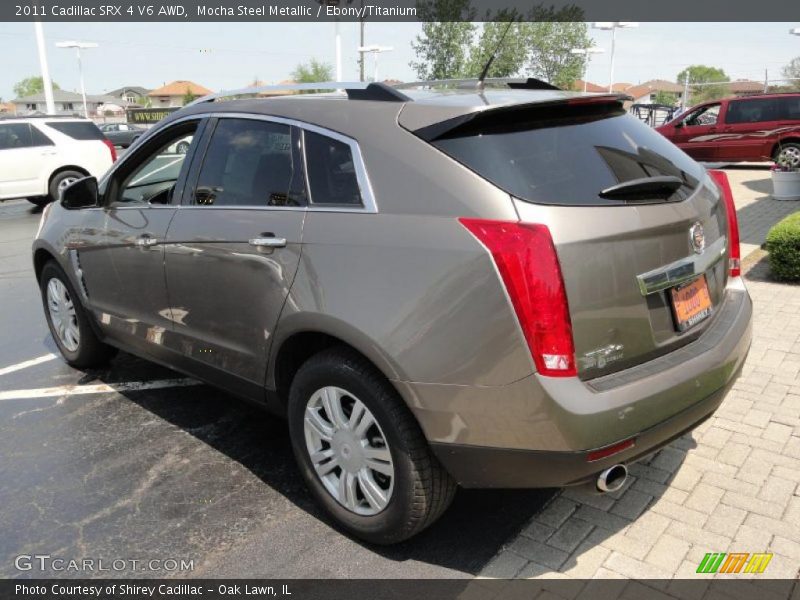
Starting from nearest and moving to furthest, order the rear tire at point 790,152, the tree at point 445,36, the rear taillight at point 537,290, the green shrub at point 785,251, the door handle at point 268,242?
the rear taillight at point 537,290, the door handle at point 268,242, the green shrub at point 785,251, the rear tire at point 790,152, the tree at point 445,36

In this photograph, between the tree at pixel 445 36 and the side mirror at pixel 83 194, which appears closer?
the side mirror at pixel 83 194

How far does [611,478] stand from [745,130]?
17.6 meters

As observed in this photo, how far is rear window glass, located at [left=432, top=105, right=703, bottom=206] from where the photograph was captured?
2457mm

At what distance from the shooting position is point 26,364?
17.0 ft

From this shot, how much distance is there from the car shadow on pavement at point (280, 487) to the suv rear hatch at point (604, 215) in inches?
37.9

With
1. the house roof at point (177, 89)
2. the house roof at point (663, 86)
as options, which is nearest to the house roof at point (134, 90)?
the house roof at point (177, 89)

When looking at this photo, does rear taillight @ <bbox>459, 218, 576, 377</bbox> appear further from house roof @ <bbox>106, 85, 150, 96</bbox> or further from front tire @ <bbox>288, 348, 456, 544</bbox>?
house roof @ <bbox>106, 85, 150, 96</bbox>

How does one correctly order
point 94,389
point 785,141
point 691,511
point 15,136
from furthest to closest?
point 785,141, point 15,136, point 94,389, point 691,511

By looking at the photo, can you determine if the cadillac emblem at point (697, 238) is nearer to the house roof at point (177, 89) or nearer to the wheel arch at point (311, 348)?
the wheel arch at point (311, 348)

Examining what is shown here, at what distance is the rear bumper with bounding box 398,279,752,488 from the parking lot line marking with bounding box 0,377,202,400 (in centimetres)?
262

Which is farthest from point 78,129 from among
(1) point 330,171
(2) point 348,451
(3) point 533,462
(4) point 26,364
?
(3) point 533,462

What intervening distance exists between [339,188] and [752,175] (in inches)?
652

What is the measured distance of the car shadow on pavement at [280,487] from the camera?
2.85m

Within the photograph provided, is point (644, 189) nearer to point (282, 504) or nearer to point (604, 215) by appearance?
point (604, 215)
